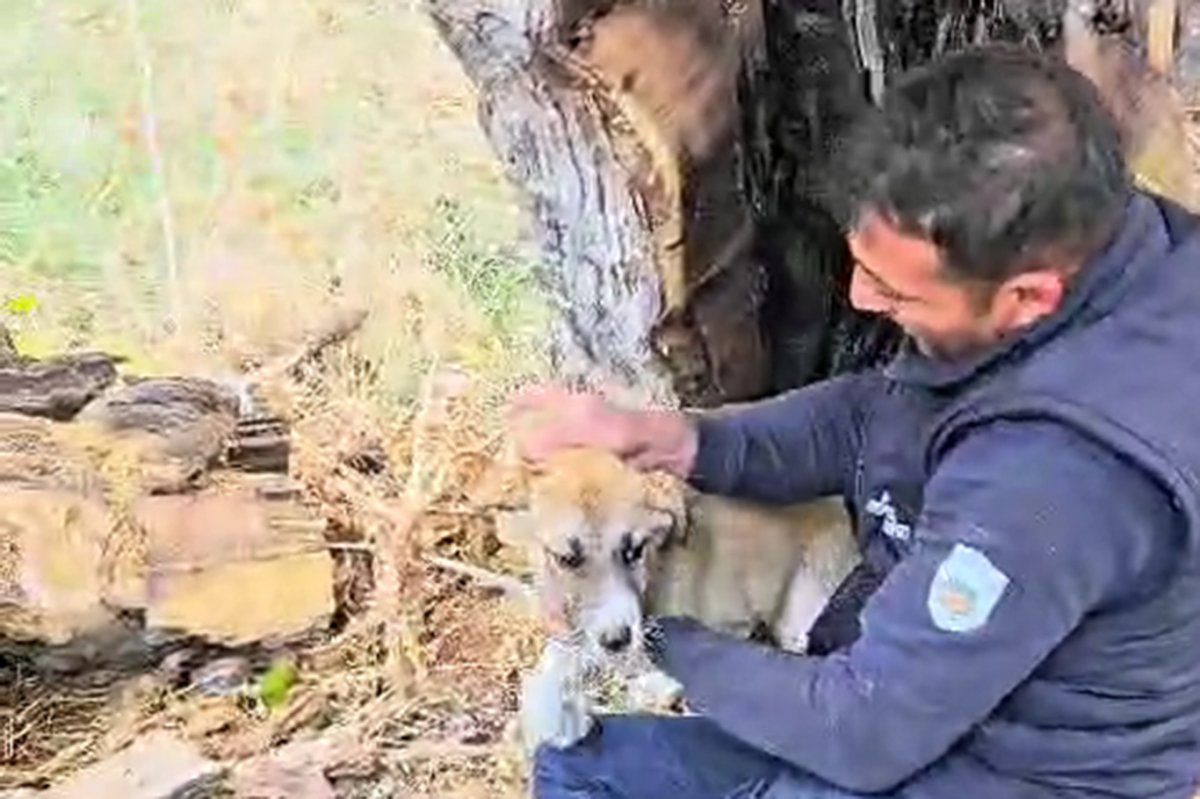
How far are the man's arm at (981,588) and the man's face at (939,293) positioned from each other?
10 cm

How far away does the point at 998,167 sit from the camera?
5.46 feet

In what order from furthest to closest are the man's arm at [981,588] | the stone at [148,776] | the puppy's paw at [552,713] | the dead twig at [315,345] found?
the dead twig at [315,345] < the stone at [148,776] < the puppy's paw at [552,713] < the man's arm at [981,588]

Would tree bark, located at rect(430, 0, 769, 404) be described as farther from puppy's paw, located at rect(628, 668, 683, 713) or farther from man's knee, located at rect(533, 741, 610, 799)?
man's knee, located at rect(533, 741, 610, 799)

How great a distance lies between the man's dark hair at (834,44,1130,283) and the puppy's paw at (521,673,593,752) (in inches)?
30.0

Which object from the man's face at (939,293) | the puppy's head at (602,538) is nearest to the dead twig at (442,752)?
the puppy's head at (602,538)

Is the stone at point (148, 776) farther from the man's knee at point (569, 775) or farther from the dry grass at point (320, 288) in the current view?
the man's knee at point (569, 775)

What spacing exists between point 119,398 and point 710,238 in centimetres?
115

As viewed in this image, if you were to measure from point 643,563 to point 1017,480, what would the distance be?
0.94 meters

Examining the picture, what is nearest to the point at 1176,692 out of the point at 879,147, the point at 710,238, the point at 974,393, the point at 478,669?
the point at 974,393

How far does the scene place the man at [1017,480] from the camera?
5.45 ft

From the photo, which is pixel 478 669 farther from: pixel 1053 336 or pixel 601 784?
pixel 1053 336

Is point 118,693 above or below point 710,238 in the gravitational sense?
below

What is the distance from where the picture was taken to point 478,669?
3408 mm

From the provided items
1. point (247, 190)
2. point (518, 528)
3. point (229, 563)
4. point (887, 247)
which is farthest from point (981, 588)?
point (247, 190)
